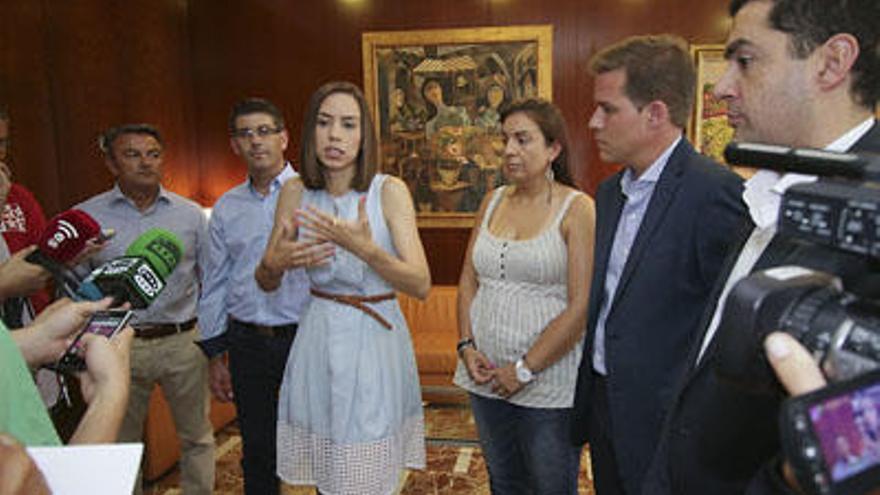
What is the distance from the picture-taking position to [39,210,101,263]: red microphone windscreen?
213 cm

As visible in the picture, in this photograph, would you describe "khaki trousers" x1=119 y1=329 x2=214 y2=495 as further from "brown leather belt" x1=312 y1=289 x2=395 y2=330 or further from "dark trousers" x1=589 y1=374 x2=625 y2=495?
"dark trousers" x1=589 y1=374 x2=625 y2=495

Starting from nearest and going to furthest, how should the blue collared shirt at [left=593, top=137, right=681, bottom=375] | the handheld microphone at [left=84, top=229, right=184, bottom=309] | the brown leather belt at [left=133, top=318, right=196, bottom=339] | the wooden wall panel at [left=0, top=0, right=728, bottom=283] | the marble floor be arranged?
the handheld microphone at [left=84, top=229, right=184, bottom=309] < the blue collared shirt at [left=593, top=137, right=681, bottom=375] < the brown leather belt at [left=133, top=318, right=196, bottom=339] < the marble floor < the wooden wall panel at [left=0, top=0, right=728, bottom=283]

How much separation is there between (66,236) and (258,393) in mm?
949

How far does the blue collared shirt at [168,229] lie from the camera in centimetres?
314

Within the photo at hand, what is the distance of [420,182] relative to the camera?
5273 mm

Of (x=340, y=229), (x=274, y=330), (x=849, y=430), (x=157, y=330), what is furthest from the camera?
(x=157, y=330)

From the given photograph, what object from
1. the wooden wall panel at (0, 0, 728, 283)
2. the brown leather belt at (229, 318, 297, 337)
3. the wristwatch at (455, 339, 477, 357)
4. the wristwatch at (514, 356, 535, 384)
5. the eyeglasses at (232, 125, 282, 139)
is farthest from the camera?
the wooden wall panel at (0, 0, 728, 283)

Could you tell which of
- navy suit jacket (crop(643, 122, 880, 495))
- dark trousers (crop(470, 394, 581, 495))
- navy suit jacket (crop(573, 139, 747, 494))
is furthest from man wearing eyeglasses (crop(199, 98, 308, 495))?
navy suit jacket (crop(643, 122, 880, 495))

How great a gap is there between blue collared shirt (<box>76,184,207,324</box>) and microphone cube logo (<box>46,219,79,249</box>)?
944mm

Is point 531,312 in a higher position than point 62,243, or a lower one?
lower

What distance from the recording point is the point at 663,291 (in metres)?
1.76

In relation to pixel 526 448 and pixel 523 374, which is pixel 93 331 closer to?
pixel 523 374

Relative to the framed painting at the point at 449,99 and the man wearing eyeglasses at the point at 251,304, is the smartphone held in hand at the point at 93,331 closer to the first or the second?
the man wearing eyeglasses at the point at 251,304

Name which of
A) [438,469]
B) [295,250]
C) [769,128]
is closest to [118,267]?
[295,250]
